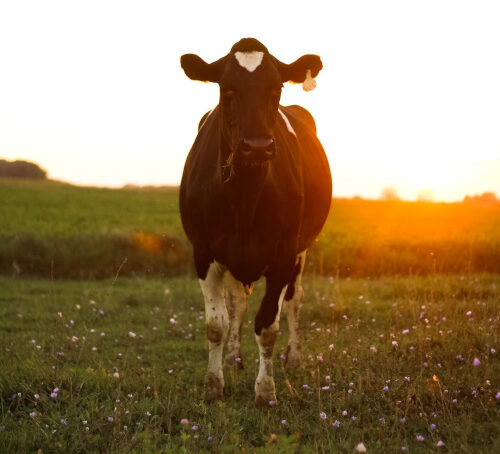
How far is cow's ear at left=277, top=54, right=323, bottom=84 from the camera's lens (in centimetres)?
536

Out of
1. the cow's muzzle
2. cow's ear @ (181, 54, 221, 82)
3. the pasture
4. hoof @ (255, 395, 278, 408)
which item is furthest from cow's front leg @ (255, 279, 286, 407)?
cow's ear @ (181, 54, 221, 82)

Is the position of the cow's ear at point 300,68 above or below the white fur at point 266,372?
above

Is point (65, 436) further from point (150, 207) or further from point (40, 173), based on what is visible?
point (40, 173)

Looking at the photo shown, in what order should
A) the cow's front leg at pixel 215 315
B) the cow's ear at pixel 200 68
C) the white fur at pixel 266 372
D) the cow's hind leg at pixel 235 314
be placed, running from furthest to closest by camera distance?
the cow's hind leg at pixel 235 314 < the cow's front leg at pixel 215 315 < the white fur at pixel 266 372 < the cow's ear at pixel 200 68

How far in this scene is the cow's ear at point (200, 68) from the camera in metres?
5.11

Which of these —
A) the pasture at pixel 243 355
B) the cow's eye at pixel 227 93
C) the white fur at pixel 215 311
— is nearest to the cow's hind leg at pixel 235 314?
the pasture at pixel 243 355

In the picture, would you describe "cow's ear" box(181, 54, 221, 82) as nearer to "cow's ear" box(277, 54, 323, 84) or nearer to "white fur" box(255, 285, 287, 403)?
"cow's ear" box(277, 54, 323, 84)

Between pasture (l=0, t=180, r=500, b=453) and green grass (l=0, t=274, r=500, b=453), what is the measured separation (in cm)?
2

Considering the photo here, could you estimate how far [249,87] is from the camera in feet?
15.4

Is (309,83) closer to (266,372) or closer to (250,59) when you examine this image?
(250,59)

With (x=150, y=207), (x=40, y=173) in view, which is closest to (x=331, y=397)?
(x=150, y=207)

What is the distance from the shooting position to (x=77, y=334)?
8.46 m

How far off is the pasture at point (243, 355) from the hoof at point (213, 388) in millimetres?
113

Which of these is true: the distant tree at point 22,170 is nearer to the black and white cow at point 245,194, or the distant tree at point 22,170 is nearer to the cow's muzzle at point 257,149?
the black and white cow at point 245,194
